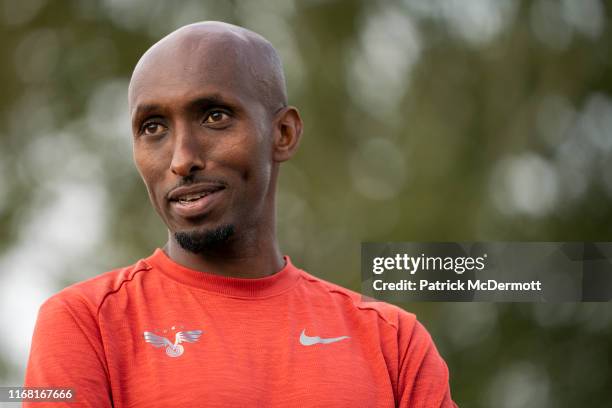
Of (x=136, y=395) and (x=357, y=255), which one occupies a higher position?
(x=357, y=255)

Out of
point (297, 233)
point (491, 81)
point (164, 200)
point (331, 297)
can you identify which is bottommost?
point (331, 297)

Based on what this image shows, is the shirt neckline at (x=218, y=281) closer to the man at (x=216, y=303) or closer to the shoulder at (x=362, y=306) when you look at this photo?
the man at (x=216, y=303)

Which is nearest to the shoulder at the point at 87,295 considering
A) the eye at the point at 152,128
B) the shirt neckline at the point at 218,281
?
the shirt neckline at the point at 218,281

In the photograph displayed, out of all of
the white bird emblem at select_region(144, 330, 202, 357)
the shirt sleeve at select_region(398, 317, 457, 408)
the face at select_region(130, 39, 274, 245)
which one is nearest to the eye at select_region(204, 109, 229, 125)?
the face at select_region(130, 39, 274, 245)

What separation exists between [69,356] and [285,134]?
3.69ft

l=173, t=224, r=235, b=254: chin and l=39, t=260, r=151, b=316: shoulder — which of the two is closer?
l=39, t=260, r=151, b=316: shoulder

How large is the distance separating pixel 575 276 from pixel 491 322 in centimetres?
285

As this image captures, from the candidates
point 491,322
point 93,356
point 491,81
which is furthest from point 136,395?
point 491,81

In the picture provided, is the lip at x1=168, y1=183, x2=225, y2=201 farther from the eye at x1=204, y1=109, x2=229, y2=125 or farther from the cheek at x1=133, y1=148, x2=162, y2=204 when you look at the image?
the eye at x1=204, y1=109, x2=229, y2=125

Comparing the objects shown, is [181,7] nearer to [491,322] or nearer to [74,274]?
[74,274]

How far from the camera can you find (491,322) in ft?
24.5

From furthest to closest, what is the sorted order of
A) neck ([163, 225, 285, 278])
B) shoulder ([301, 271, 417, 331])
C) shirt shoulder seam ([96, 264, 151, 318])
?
shoulder ([301, 271, 417, 331]) < neck ([163, 225, 285, 278]) < shirt shoulder seam ([96, 264, 151, 318])

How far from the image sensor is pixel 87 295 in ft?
9.54

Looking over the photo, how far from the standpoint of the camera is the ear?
327 cm
